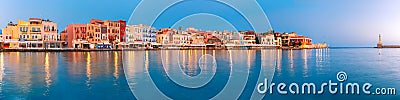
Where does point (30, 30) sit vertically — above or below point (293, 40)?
above

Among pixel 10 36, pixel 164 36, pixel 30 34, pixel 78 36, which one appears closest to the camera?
pixel 30 34

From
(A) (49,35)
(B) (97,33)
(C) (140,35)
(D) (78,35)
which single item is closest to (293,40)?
(C) (140,35)

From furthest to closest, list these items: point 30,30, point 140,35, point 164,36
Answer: point 164,36 < point 140,35 < point 30,30

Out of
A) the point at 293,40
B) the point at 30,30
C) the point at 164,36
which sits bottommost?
the point at 293,40

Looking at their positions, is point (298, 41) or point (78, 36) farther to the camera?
point (298, 41)

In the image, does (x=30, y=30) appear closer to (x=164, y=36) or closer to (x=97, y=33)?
(x=97, y=33)

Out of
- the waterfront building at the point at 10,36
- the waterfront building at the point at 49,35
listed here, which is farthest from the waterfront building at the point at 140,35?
the waterfront building at the point at 10,36

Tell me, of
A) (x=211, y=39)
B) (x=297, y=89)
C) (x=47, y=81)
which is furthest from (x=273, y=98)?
(x=211, y=39)

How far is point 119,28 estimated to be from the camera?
4578cm

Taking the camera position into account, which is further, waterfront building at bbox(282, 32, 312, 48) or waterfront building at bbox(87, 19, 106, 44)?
waterfront building at bbox(282, 32, 312, 48)

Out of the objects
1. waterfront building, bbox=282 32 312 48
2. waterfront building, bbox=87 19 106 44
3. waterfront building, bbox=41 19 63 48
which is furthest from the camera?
waterfront building, bbox=282 32 312 48

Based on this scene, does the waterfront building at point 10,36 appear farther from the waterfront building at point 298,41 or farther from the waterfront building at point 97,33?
the waterfront building at point 298,41

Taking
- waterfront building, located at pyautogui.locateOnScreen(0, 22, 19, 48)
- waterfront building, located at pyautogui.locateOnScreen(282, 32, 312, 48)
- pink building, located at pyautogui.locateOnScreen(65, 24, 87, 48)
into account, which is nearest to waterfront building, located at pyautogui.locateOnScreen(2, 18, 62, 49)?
waterfront building, located at pyautogui.locateOnScreen(0, 22, 19, 48)

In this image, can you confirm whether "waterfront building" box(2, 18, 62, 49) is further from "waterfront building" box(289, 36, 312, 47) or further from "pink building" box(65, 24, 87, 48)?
"waterfront building" box(289, 36, 312, 47)
